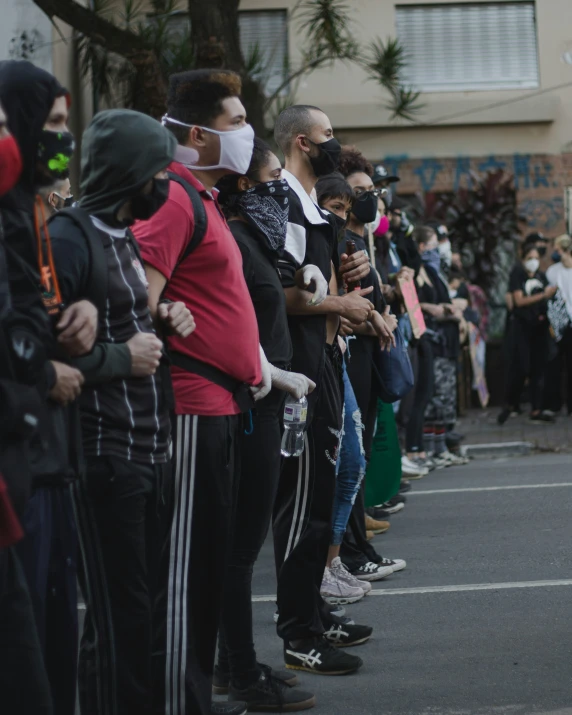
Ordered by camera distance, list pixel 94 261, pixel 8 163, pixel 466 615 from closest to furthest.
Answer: pixel 8 163
pixel 94 261
pixel 466 615

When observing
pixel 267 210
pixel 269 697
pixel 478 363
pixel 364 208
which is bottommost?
pixel 269 697

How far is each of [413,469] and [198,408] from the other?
7.19 metres

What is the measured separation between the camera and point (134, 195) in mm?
3521

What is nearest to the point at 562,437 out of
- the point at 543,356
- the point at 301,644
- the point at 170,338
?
the point at 543,356

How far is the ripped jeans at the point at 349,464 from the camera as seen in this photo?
6105 millimetres

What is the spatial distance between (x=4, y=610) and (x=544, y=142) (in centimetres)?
1791

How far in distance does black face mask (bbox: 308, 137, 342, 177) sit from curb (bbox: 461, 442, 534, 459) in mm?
7518

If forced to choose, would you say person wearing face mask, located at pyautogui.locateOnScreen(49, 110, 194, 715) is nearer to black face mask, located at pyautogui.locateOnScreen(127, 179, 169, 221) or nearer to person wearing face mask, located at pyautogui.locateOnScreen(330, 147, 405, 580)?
black face mask, located at pyautogui.locateOnScreen(127, 179, 169, 221)

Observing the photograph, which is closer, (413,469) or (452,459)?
(413,469)

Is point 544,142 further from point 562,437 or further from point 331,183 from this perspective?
point 331,183

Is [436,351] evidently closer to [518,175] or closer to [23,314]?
[23,314]

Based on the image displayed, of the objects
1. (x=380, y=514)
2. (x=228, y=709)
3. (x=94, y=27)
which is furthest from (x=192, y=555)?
(x=94, y=27)

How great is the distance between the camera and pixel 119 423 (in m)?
3.49

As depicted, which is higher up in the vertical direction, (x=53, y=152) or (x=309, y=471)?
(x=53, y=152)
